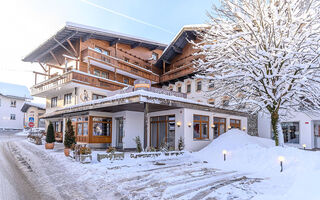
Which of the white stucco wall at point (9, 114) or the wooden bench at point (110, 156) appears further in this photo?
the white stucco wall at point (9, 114)

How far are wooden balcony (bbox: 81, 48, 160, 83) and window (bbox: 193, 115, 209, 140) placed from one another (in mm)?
13562

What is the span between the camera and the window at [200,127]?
55.0 feet

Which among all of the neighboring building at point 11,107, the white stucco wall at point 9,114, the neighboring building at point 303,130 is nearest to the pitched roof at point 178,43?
the neighboring building at point 303,130

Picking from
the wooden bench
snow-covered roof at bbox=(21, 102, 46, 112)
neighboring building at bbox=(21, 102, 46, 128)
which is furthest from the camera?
neighboring building at bbox=(21, 102, 46, 128)

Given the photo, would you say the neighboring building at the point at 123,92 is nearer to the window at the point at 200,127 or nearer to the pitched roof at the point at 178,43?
the window at the point at 200,127

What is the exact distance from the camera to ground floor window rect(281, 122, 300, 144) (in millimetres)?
22281

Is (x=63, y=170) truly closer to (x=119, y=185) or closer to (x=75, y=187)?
(x=75, y=187)

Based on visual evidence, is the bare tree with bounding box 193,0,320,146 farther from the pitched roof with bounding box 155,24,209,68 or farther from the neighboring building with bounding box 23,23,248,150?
the pitched roof with bounding box 155,24,209,68

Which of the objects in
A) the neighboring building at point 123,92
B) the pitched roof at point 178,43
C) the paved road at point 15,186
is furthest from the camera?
the pitched roof at point 178,43

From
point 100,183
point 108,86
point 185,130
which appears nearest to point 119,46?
point 108,86

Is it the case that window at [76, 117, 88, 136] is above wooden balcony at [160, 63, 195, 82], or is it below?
below

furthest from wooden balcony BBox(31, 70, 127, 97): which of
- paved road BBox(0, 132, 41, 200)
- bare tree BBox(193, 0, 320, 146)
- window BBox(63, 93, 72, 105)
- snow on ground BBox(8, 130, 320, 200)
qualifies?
bare tree BBox(193, 0, 320, 146)

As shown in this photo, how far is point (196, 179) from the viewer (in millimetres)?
7922

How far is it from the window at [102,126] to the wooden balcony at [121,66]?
785 centimetres
